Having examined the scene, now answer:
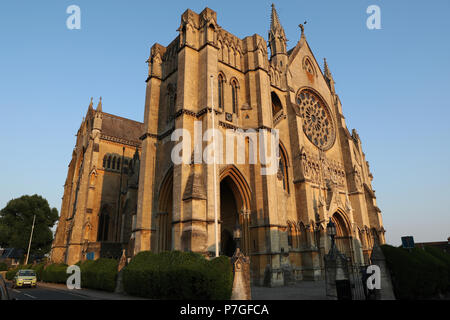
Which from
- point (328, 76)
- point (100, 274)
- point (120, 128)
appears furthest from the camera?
point (120, 128)

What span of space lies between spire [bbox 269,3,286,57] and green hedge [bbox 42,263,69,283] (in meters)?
28.5

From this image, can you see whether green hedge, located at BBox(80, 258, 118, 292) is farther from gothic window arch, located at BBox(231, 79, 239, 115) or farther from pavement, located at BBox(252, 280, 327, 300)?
gothic window arch, located at BBox(231, 79, 239, 115)

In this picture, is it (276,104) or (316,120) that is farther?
A: (316,120)

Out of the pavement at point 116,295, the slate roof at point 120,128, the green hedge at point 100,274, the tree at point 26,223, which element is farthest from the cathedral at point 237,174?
the tree at point 26,223

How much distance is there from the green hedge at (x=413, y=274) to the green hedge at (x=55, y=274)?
21453 millimetres

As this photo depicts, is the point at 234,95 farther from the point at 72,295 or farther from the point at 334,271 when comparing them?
the point at 72,295

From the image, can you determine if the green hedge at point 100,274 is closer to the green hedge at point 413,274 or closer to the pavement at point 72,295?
the pavement at point 72,295

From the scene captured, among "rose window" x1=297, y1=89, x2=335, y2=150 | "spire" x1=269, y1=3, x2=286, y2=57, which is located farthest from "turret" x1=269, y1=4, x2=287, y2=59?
"rose window" x1=297, y1=89, x2=335, y2=150

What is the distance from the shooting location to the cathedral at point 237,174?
19328mm

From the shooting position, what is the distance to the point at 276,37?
31672mm

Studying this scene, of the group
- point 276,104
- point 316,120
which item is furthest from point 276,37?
point 316,120

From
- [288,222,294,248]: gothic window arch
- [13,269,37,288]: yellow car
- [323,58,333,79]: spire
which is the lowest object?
[13,269,37,288]: yellow car

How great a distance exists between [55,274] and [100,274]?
9.63 m

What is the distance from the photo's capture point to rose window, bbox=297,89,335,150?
98.5 ft
